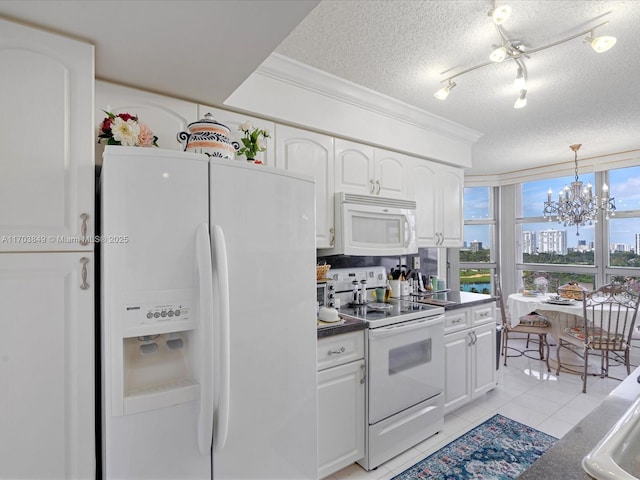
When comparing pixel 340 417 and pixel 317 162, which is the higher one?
pixel 317 162

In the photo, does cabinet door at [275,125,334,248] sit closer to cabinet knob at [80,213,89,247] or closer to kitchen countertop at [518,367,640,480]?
cabinet knob at [80,213,89,247]

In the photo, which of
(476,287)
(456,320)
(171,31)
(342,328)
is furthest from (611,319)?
(171,31)

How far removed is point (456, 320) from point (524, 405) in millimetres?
1085

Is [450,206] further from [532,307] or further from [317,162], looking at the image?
[317,162]

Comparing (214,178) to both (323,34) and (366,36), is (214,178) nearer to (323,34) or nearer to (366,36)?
(323,34)

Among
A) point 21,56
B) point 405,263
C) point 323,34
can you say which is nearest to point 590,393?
point 405,263

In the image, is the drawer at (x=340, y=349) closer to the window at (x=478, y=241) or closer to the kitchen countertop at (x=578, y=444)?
the kitchen countertop at (x=578, y=444)

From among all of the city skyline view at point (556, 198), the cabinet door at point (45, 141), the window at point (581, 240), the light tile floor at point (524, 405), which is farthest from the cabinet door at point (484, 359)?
the cabinet door at point (45, 141)

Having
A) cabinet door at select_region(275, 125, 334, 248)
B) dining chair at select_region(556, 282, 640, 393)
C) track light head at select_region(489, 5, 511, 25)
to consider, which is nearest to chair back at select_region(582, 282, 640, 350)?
dining chair at select_region(556, 282, 640, 393)

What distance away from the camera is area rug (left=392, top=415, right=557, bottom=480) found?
2.06 metres

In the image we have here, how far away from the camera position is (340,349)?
1.96 metres

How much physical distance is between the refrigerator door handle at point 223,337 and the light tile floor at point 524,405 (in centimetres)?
120

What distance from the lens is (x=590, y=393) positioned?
3.15m

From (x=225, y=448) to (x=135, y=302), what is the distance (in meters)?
0.66
